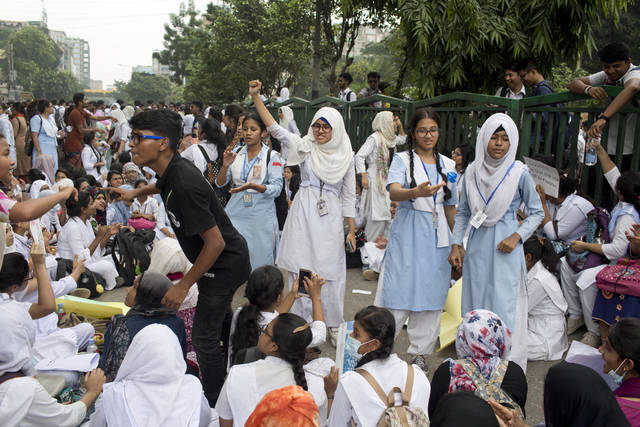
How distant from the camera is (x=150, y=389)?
2.45m

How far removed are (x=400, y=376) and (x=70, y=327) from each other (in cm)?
299

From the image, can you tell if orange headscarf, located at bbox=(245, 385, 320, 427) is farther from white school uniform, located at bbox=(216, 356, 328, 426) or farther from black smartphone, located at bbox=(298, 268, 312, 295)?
black smartphone, located at bbox=(298, 268, 312, 295)

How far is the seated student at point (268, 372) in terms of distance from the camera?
8.36ft

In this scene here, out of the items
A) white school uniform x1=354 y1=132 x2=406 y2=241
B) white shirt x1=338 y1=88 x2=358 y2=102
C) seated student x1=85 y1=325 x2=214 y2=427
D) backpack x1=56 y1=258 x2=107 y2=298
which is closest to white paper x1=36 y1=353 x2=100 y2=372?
seated student x1=85 y1=325 x2=214 y2=427

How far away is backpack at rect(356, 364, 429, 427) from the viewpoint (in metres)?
2.28

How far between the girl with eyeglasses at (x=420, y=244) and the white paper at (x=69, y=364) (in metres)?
2.09

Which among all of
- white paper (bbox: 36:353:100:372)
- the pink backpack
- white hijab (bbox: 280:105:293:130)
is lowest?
white paper (bbox: 36:353:100:372)

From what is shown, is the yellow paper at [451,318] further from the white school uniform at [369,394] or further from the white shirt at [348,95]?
the white shirt at [348,95]

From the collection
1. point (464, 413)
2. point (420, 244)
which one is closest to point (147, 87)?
point (420, 244)

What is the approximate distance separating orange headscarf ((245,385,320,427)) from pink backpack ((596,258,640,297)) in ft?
9.22

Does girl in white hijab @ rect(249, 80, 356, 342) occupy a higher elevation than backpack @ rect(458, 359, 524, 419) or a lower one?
higher

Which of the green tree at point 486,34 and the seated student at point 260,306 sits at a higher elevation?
the green tree at point 486,34

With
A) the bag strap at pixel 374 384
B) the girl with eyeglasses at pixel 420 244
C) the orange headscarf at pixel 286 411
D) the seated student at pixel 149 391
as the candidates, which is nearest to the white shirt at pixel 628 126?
the girl with eyeglasses at pixel 420 244

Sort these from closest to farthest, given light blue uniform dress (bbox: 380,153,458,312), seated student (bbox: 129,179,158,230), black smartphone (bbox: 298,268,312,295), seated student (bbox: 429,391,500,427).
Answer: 1. seated student (bbox: 429,391,500,427)
2. black smartphone (bbox: 298,268,312,295)
3. light blue uniform dress (bbox: 380,153,458,312)
4. seated student (bbox: 129,179,158,230)
